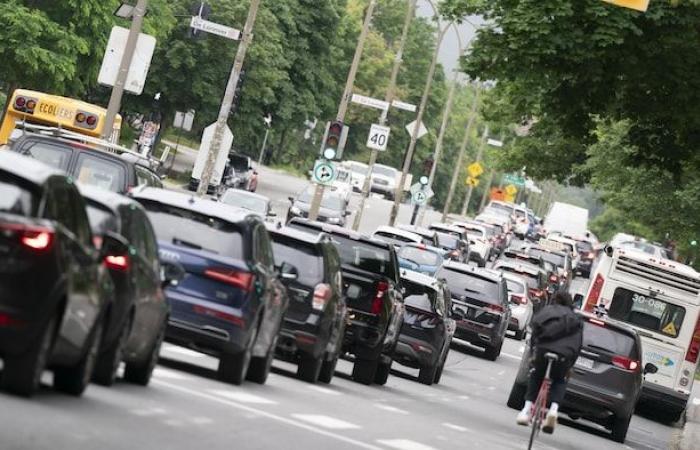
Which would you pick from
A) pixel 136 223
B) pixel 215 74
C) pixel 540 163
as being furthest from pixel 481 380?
pixel 215 74

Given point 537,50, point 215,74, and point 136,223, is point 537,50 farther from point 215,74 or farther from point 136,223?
point 215,74

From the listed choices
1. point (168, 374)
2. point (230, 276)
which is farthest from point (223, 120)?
point (230, 276)

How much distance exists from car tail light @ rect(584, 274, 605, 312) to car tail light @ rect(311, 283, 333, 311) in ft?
47.3

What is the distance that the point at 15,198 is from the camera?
1201 centimetres

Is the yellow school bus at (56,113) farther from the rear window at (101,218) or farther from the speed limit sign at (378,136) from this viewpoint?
the rear window at (101,218)

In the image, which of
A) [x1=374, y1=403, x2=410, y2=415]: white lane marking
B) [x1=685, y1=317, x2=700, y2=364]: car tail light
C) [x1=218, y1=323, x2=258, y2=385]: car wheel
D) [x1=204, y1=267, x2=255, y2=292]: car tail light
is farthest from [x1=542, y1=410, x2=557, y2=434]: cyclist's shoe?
[x1=685, y1=317, x2=700, y2=364]: car tail light

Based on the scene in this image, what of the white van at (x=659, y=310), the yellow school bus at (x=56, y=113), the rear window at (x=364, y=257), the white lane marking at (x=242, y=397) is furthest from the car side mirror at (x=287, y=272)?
the yellow school bus at (x=56, y=113)

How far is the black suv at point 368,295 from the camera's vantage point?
79.6 ft

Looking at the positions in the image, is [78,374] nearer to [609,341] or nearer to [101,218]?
[101,218]

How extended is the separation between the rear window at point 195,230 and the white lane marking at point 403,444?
2.36 metres

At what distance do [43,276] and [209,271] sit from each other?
6.39 m

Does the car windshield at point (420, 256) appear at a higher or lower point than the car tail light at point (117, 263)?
lower

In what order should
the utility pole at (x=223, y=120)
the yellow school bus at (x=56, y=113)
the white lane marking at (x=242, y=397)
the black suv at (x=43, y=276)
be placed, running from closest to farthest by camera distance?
the black suv at (x=43, y=276) < the white lane marking at (x=242, y=397) < the yellow school bus at (x=56, y=113) < the utility pole at (x=223, y=120)

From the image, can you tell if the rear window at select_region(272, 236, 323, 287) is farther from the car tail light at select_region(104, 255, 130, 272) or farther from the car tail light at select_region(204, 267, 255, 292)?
the car tail light at select_region(104, 255, 130, 272)
